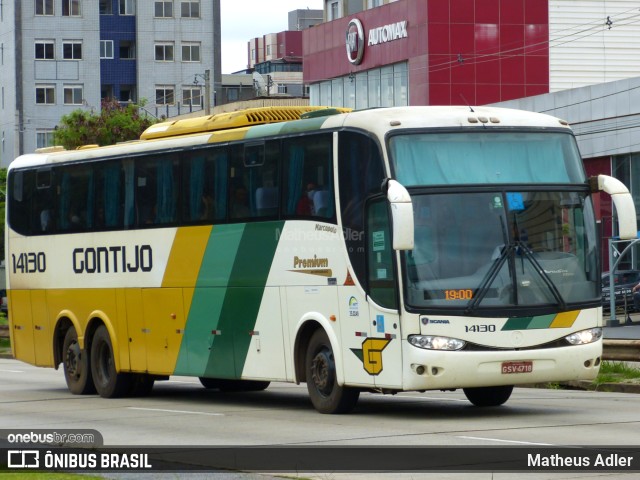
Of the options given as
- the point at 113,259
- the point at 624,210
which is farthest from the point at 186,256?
the point at 624,210

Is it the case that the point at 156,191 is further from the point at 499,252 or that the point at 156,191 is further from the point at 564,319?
the point at 564,319

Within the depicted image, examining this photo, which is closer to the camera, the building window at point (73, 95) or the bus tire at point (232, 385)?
the bus tire at point (232, 385)

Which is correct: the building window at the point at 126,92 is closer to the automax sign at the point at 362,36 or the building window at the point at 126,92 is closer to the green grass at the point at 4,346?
the automax sign at the point at 362,36

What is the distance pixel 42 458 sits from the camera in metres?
12.6

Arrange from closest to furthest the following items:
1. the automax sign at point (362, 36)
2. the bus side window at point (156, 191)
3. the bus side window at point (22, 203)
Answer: the bus side window at point (156, 191) → the bus side window at point (22, 203) → the automax sign at point (362, 36)

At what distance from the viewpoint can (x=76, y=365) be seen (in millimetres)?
23500

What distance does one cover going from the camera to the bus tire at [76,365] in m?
23.3

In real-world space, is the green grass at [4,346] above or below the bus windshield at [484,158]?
below

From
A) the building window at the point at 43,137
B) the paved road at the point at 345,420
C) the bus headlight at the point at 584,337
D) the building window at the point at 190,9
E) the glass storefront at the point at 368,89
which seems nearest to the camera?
the paved road at the point at 345,420

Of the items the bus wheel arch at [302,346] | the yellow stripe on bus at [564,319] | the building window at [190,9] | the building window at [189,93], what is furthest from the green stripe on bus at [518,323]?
the building window at [190,9]

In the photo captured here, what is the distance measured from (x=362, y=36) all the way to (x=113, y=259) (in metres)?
46.4

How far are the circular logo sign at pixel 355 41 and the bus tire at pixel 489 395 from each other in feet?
165

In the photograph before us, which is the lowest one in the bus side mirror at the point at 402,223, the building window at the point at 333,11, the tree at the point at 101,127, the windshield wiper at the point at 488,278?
the windshield wiper at the point at 488,278

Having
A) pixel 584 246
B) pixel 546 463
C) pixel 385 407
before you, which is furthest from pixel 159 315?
pixel 546 463
